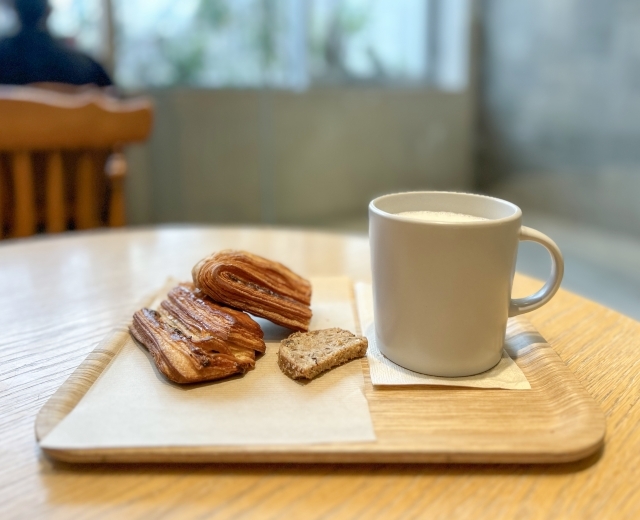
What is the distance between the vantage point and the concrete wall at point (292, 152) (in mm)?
2139

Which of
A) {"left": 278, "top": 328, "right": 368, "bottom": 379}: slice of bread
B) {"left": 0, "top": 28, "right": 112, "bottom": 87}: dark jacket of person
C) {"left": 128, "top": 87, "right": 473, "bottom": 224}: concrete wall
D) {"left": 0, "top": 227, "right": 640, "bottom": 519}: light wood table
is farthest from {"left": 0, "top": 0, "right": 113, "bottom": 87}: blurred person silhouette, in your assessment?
{"left": 278, "top": 328, "right": 368, "bottom": 379}: slice of bread

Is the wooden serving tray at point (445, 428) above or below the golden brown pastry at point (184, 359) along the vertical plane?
below

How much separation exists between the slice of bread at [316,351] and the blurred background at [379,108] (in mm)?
1237

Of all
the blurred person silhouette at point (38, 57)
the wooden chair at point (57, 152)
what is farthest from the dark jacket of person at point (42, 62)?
the wooden chair at point (57, 152)

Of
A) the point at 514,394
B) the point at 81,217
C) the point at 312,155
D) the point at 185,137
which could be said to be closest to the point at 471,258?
the point at 514,394

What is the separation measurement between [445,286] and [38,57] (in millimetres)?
1768

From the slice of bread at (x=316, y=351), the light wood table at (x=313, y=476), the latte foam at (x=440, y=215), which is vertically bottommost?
the light wood table at (x=313, y=476)

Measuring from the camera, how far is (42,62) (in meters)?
1.76

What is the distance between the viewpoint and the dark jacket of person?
5.65 feet

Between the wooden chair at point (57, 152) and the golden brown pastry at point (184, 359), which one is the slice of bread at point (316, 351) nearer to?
the golden brown pastry at point (184, 359)

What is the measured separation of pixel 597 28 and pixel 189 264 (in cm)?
159

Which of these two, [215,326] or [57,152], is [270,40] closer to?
[57,152]

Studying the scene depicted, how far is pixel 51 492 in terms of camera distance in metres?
0.32

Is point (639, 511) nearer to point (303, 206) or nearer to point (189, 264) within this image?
point (189, 264)
